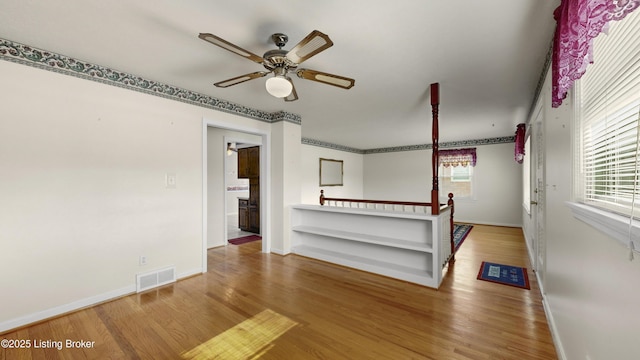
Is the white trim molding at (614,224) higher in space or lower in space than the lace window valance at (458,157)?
lower

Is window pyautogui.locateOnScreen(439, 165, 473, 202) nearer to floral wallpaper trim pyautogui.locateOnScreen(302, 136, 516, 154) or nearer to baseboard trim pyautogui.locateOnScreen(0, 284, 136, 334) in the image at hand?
floral wallpaper trim pyautogui.locateOnScreen(302, 136, 516, 154)

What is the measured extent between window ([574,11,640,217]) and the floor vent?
372 cm

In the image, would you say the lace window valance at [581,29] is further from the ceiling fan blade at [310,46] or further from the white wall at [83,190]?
the white wall at [83,190]

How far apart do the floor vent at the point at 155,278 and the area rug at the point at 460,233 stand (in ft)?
14.7

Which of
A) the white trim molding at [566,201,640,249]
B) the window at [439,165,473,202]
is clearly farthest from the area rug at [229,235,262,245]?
the window at [439,165,473,202]

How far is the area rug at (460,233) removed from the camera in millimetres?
4861

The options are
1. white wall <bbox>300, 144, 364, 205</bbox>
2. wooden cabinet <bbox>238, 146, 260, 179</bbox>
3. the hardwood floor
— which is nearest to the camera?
the hardwood floor

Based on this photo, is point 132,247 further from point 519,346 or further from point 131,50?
point 519,346

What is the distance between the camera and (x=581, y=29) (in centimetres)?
94

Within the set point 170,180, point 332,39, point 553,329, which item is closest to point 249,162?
point 170,180

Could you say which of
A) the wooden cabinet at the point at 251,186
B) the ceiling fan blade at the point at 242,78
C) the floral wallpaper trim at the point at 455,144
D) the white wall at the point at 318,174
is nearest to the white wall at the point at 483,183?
the floral wallpaper trim at the point at 455,144

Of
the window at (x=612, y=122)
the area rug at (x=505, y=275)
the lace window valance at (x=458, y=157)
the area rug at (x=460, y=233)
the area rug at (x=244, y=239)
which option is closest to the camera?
the window at (x=612, y=122)

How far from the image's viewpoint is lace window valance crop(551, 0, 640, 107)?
29.2 inches

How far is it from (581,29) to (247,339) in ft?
8.52
